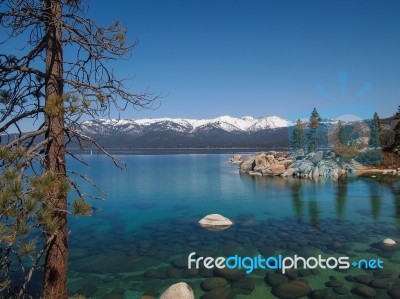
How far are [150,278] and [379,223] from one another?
21142 mm

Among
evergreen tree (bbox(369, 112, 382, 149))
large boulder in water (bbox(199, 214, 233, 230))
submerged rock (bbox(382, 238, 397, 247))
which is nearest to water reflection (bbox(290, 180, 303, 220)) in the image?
large boulder in water (bbox(199, 214, 233, 230))

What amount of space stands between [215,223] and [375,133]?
64968 millimetres

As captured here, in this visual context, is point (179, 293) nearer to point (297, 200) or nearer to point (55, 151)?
point (55, 151)

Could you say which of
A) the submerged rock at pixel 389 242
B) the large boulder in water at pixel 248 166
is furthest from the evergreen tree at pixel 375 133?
the submerged rock at pixel 389 242

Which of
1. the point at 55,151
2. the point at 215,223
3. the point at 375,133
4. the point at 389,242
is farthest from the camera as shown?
the point at 375,133

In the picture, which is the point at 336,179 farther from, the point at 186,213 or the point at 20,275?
the point at 20,275

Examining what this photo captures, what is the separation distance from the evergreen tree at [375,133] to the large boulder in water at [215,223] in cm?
6083

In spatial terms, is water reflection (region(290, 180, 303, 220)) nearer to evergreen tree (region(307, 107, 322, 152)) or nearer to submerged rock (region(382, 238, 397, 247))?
submerged rock (region(382, 238, 397, 247))

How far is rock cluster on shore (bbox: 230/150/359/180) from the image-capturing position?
68750 millimetres

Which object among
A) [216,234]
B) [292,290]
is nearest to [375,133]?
[216,234]

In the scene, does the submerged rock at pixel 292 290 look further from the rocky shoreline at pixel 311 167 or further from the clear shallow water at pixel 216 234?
the rocky shoreline at pixel 311 167

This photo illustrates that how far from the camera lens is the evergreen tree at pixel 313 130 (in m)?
95.1

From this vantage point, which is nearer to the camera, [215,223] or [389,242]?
[389,242]

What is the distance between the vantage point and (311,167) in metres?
70.2
